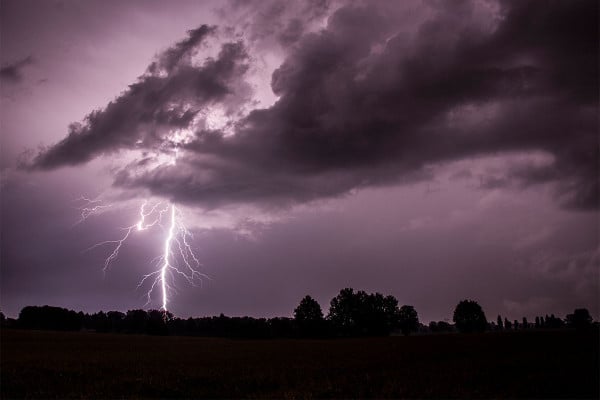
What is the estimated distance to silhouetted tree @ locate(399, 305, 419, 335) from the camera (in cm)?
11321

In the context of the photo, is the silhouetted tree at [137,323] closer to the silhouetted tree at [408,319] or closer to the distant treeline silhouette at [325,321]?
the distant treeline silhouette at [325,321]

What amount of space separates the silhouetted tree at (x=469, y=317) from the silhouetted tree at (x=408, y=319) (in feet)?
32.5

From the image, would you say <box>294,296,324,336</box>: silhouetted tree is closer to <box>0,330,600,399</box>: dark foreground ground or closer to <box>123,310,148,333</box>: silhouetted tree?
<box>123,310,148,333</box>: silhouetted tree

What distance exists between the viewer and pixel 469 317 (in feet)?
367

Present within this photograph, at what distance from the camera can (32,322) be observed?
117125 mm

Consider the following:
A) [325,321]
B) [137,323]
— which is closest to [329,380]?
[325,321]

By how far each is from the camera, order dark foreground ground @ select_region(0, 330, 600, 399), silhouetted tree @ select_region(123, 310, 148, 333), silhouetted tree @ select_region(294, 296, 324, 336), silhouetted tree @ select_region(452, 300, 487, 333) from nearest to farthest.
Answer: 1. dark foreground ground @ select_region(0, 330, 600, 399)
2. silhouetted tree @ select_region(294, 296, 324, 336)
3. silhouetted tree @ select_region(452, 300, 487, 333)
4. silhouetted tree @ select_region(123, 310, 148, 333)

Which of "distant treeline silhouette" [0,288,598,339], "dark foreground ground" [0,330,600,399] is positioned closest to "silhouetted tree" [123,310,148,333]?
"distant treeline silhouette" [0,288,598,339]

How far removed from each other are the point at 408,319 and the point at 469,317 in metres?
15.3

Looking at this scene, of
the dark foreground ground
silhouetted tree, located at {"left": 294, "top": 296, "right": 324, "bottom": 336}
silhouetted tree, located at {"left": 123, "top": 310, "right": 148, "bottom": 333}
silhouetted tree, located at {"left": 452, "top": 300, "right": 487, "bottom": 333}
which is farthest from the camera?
silhouetted tree, located at {"left": 123, "top": 310, "right": 148, "bottom": 333}

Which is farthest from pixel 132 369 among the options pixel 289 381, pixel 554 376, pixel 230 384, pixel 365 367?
pixel 554 376

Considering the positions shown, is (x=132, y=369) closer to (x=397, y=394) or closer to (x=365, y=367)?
(x=365, y=367)

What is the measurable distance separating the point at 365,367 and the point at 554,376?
27.7 ft

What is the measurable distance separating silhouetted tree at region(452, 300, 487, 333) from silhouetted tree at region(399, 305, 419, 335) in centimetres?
991
